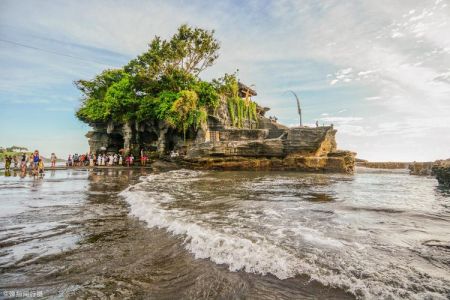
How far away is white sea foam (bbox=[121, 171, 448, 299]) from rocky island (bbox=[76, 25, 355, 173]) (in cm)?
1606

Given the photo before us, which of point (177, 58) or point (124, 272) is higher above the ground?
point (177, 58)

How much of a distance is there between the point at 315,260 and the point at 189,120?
2353 centimetres

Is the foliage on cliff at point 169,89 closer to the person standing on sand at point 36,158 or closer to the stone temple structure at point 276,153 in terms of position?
the stone temple structure at point 276,153

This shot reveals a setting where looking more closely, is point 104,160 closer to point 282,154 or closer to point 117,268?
point 282,154

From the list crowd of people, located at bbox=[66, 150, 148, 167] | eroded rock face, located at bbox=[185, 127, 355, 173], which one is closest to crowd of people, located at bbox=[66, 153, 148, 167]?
crowd of people, located at bbox=[66, 150, 148, 167]

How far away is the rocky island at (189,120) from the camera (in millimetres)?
19453

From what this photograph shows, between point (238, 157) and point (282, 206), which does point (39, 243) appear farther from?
point (238, 157)

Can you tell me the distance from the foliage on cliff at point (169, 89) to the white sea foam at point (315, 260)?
72.4ft

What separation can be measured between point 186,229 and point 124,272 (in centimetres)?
139

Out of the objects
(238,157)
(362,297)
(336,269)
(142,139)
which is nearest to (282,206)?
(336,269)

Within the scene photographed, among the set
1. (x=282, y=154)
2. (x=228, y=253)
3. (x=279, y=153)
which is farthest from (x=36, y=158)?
(x=228, y=253)

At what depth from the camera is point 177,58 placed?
27875 millimetres

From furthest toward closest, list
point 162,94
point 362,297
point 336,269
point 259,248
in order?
point 162,94, point 259,248, point 336,269, point 362,297

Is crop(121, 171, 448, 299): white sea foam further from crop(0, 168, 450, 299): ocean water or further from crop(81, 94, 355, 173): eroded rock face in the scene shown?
crop(81, 94, 355, 173): eroded rock face
